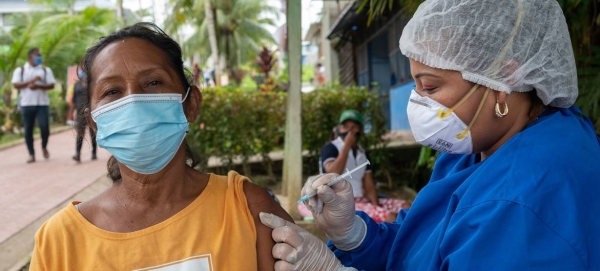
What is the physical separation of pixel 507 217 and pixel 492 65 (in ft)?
1.34

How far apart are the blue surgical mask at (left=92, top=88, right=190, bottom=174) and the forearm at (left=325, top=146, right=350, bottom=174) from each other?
3454 mm

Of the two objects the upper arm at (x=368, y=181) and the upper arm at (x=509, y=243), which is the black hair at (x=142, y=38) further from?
the upper arm at (x=368, y=181)

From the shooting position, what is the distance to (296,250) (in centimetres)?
164

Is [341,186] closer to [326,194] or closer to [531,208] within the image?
[326,194]

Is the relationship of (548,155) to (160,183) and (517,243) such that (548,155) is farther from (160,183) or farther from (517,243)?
(160,183)

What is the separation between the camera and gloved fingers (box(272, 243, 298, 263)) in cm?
163

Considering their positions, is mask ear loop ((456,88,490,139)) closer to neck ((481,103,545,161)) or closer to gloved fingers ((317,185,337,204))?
neck ((481,103,545,161))

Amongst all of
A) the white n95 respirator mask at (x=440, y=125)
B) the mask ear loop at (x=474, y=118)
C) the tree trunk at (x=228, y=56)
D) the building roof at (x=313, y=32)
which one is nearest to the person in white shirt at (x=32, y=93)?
the white n95 respirator mask at (x=440, y=125)

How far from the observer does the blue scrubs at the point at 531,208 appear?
1230 millimetres

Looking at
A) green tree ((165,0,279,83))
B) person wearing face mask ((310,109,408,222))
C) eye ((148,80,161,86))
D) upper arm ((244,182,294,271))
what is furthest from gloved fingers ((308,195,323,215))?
green tree ((165,0,279,83))

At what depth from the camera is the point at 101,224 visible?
1636mm

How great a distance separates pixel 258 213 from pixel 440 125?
0.61 m

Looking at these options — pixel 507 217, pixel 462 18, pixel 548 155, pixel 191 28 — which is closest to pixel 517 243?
pixel 507 217

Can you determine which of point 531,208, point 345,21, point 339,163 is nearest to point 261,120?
point 339,163
